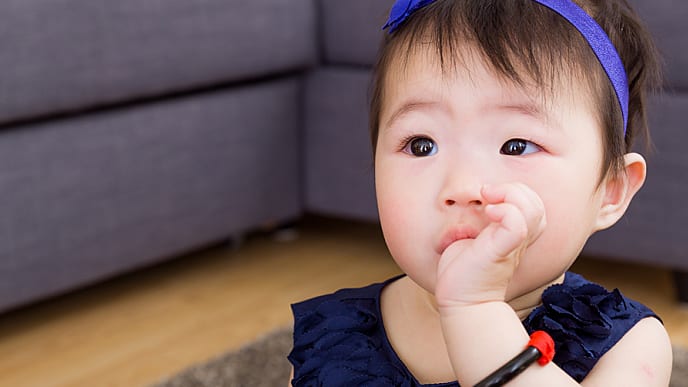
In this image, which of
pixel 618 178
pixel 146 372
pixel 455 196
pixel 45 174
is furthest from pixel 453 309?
pixel 45 174

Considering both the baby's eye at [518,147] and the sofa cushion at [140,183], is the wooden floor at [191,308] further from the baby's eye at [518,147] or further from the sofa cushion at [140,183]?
the baby's eye at [518,147]

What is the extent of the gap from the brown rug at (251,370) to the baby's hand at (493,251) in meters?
0.59

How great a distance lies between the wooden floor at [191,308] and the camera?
1.25 meters

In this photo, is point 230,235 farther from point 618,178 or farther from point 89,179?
point 618,178

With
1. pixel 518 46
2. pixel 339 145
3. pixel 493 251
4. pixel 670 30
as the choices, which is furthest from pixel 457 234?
pixel 339 145

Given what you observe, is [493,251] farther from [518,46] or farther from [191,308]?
[191,308]

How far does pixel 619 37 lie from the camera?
28.8 inches

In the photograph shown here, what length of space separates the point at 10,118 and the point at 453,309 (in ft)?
2.63

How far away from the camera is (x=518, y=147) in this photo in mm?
654

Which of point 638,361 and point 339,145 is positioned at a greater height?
point 638,361

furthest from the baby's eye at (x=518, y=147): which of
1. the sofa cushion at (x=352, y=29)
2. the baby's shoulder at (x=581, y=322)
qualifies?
the sofa cushion at (x=352, y=29)

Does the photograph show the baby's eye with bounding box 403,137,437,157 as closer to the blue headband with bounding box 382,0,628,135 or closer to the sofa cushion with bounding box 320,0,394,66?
the blue headband with bounding box 382,0,628,135

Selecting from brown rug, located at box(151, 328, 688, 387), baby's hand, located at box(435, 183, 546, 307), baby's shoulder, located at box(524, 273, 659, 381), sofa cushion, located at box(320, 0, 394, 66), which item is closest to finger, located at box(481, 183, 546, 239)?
baby's hand, located at box(435, 183, 546, 307)

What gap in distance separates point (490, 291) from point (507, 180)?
0.08 meters
